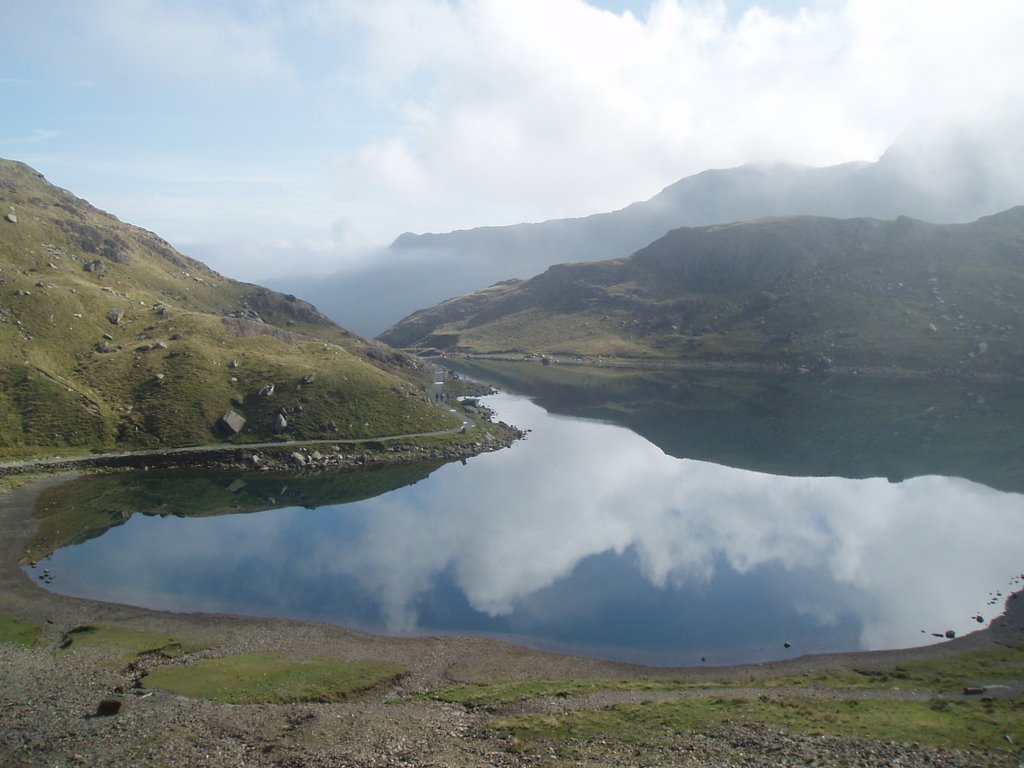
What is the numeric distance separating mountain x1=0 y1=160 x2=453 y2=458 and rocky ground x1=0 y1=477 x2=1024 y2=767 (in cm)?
5645

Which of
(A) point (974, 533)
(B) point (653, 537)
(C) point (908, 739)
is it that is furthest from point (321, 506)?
(A) point (974, 533)

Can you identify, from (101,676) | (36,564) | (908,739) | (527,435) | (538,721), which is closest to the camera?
(908,739)

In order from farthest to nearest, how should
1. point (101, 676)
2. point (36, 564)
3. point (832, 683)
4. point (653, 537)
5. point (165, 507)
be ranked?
point (165, 507) → point (653, 537) → point (36, 564) → point (832, 683) → point (101, 676)

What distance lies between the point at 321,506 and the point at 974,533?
8869 cm

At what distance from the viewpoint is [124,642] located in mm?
47250

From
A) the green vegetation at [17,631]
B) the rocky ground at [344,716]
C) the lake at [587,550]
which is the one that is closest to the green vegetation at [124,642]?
the rocky ground at [344,716]

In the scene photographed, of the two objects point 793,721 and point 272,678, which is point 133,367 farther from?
point 793,721

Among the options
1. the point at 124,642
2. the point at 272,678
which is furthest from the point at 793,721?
the point at 124,642

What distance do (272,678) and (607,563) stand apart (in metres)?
39.9

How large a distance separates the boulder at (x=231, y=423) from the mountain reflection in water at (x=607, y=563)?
14031 mm

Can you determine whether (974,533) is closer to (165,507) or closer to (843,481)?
(843,481)

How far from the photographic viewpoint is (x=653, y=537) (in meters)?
79.9

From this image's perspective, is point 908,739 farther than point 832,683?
No

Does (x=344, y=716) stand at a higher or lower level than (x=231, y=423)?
lower
